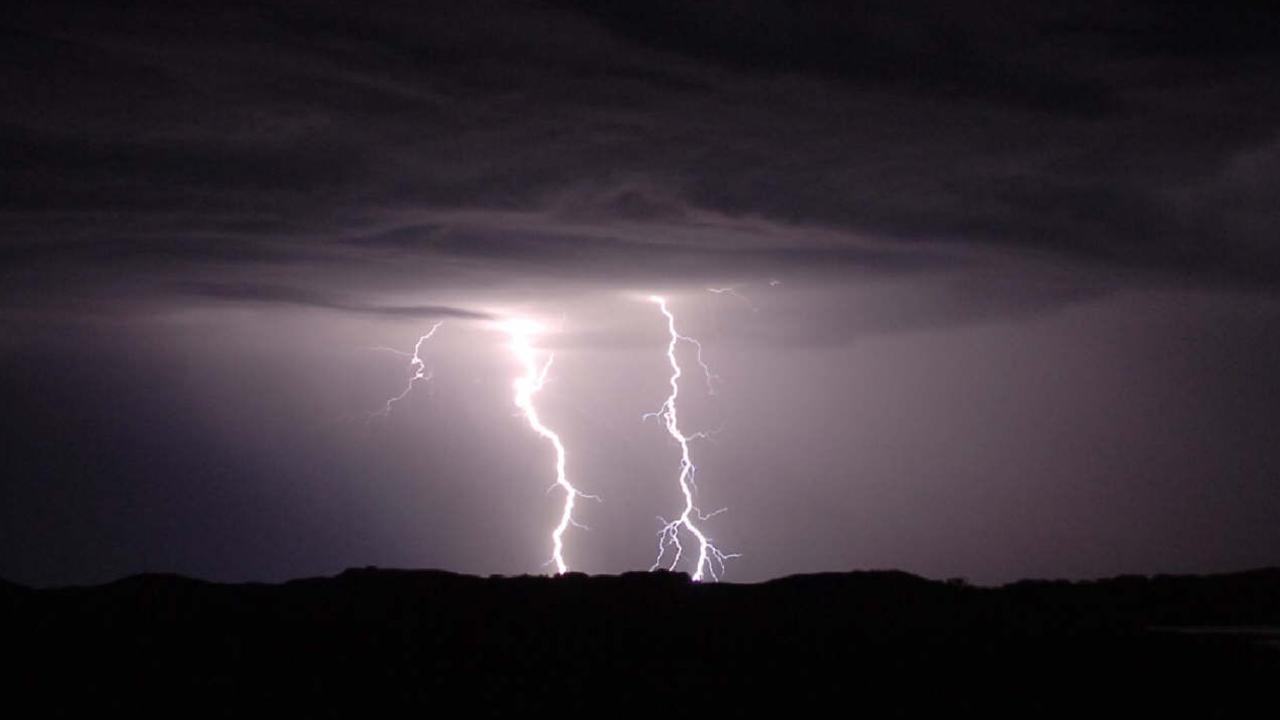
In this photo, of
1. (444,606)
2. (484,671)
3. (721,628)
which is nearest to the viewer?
(484,671)

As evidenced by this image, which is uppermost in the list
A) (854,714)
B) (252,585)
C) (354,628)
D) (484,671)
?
(252,585)

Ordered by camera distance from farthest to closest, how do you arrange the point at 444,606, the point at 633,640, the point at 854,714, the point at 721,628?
the point at 444,606, the point at 721,628, the point at 633,640, the point at 854,714

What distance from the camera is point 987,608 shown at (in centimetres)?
2033

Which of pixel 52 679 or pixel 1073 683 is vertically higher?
pixel 52 679

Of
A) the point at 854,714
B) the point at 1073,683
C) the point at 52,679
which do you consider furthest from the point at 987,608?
the point at 52,679

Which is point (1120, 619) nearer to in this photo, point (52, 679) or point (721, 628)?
point (721, 628)

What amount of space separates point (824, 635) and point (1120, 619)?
527cm

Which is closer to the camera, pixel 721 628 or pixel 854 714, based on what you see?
pixel 854 714

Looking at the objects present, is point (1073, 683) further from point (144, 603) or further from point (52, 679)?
point (144, 603)

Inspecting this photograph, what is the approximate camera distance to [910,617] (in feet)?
63.6

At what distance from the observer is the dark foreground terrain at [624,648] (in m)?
14.0

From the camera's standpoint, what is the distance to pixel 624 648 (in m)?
16.5

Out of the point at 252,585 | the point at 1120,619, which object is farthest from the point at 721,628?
the point at 252,585

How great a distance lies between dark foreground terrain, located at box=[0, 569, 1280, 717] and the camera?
45.9ft
